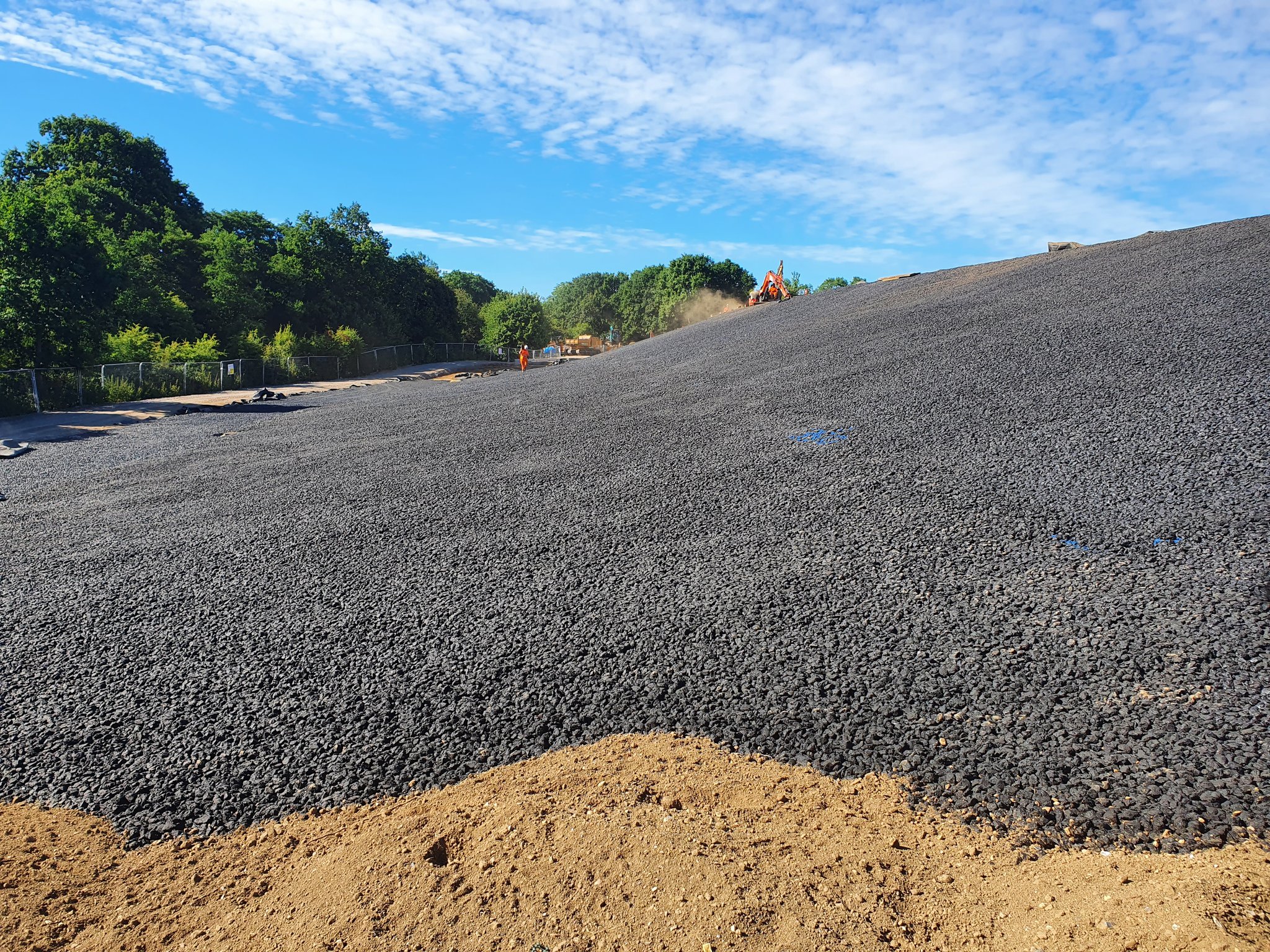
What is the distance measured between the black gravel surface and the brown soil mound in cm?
22

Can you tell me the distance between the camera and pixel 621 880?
2816 mm

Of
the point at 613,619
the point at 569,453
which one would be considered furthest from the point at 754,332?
the point at 613,619

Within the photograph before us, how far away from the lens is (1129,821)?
304 cm

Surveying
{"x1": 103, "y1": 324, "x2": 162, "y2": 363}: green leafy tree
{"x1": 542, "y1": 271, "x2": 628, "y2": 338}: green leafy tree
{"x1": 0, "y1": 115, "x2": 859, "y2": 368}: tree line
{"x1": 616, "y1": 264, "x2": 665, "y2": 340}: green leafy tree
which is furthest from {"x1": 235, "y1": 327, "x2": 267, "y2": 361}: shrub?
{"x1": 542, "y1": 271, "x2": 628, "y2": 338}: green leafy tree

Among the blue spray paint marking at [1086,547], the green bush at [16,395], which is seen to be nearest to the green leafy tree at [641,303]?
the green bush at [16,395]

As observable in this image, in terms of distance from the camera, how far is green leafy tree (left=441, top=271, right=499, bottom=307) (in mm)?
101500

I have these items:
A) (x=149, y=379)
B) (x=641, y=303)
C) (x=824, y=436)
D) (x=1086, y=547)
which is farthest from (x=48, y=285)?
(x=641, y=303)

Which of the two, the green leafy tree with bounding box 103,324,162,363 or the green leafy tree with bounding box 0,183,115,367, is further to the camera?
the green leafy tree with bounding box 103,324,162,363

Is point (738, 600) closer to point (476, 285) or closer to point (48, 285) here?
point (48, 285)

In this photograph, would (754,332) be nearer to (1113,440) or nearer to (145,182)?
(1113,440)

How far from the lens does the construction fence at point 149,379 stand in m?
16.9

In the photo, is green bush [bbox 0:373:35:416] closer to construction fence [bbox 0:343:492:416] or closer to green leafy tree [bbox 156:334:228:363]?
construction fence [bbox 0:343:492:416]

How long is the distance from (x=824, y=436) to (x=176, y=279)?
113 ft

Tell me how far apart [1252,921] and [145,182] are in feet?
174
